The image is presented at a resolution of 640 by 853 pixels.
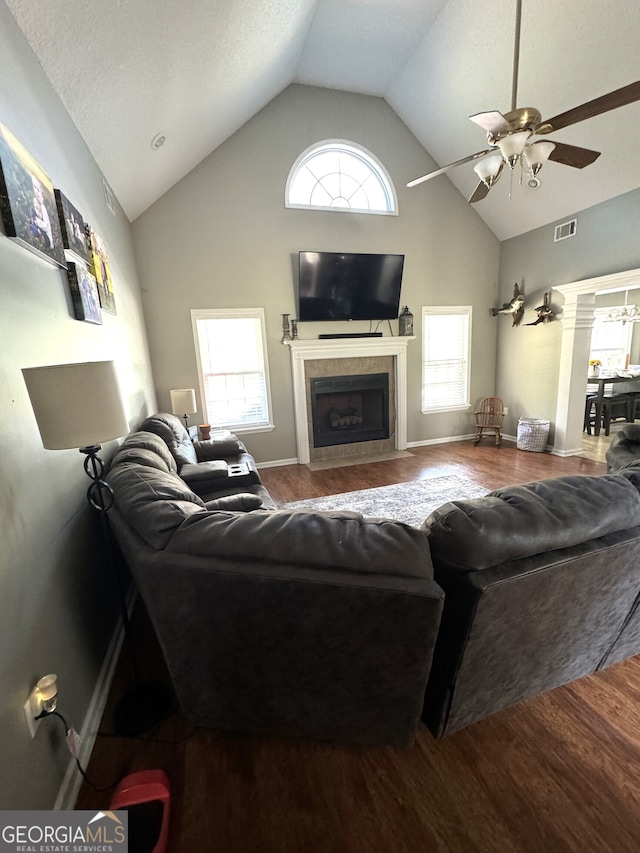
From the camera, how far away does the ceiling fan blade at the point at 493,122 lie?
2.02m

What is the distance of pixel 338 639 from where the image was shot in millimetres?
1071

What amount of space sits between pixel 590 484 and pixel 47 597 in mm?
1932

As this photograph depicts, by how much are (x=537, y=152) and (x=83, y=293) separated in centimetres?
292

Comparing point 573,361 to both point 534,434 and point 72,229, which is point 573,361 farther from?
point 72,229

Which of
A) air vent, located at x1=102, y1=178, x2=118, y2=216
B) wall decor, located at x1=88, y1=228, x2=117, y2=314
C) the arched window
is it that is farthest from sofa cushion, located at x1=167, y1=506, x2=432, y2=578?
the arched window

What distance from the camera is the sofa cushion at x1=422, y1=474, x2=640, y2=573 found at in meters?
1.03

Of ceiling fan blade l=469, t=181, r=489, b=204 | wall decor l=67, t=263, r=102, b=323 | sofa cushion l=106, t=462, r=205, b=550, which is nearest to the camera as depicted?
sofa cushion l=106, t=462, r=205, b=550

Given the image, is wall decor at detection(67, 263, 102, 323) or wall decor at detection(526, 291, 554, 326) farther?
wall decor at detection(526, 291, 554, 326)

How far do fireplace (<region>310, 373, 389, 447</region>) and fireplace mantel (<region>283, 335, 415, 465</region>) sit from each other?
7.0 inches

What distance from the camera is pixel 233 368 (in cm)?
461

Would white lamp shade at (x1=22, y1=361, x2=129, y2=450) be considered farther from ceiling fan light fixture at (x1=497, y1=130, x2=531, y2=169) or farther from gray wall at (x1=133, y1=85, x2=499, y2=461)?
gray wall at (x1=133, y1=85, x2=499, y2=461)

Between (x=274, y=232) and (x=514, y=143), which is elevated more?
(x=274, y=232)

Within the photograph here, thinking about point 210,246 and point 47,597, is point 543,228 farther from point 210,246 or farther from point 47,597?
point 47,597

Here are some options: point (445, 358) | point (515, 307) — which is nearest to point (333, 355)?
point (445, 358)
